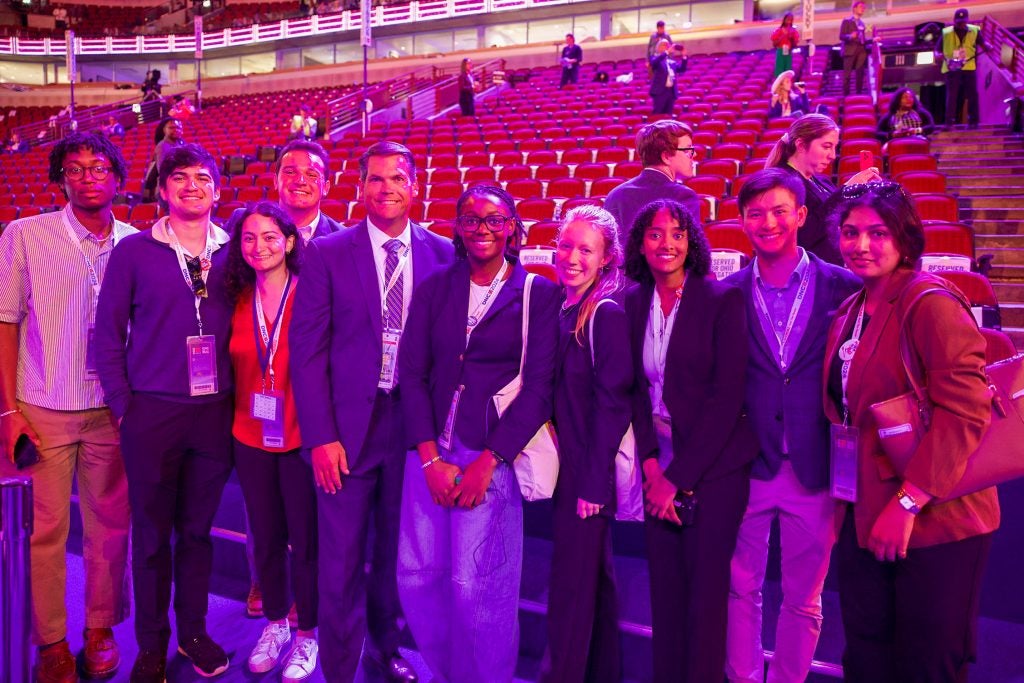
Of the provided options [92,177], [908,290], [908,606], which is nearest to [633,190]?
[908,290]

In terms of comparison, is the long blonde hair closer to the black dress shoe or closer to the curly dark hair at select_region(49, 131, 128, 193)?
the black dress shoe

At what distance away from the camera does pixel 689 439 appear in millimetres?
1688

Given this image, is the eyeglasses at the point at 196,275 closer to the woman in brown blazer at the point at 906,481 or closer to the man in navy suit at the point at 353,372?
the man in navy suit at the point at 353,372

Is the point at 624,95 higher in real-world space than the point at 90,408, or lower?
higher

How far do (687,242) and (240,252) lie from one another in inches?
49.9

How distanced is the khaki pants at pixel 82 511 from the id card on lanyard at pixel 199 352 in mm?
409

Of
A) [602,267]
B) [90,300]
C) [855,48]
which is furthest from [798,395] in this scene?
[855,48]

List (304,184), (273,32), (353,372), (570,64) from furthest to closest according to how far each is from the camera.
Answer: (273,32) → (570,64) → (304,184) → (353,372)

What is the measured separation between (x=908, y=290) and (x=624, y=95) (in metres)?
9.56

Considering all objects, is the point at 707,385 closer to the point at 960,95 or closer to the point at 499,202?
the point at 499,202

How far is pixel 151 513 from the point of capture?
2055 mm

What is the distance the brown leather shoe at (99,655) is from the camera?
86.4 inches

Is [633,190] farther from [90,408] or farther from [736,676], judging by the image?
[90,408]

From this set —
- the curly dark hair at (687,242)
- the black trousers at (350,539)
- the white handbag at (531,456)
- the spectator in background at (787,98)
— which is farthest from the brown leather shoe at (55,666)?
the spectator in background at (787,98)
